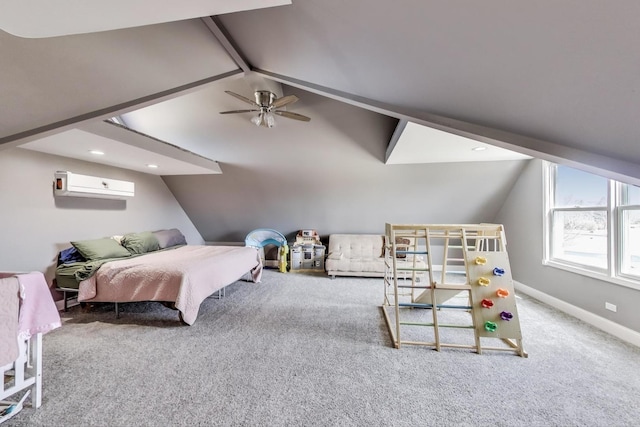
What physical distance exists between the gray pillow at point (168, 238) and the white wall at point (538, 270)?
645 centimetres

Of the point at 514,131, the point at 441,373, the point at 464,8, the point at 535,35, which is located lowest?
the point at 441,373

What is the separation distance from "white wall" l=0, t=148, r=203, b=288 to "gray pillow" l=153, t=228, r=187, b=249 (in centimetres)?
51

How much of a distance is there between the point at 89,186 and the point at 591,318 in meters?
6.79

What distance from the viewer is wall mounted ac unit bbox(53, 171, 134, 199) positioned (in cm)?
331

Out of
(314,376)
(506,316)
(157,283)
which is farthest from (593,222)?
(157,283)

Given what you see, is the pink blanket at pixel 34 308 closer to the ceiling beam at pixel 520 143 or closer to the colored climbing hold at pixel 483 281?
the ceiling beam at pixel 520 143

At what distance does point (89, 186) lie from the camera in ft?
11.7

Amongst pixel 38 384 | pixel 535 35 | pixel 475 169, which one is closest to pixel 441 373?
pixel 535 35

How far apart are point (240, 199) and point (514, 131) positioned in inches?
202

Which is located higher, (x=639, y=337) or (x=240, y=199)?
(x=240, y=199)

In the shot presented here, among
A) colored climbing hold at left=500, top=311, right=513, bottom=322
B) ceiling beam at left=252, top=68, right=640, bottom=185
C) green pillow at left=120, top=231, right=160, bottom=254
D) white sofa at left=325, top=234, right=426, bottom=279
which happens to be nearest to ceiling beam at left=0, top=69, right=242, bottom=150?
ceiling beam at left=252, top=68, right=640, bottom=185

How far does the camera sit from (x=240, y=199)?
5539 mm

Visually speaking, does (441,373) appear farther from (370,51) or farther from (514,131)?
(370,51)

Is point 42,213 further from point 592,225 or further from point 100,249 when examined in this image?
point 592,225
